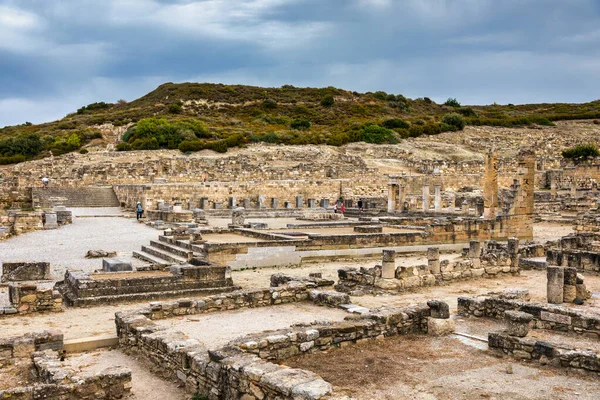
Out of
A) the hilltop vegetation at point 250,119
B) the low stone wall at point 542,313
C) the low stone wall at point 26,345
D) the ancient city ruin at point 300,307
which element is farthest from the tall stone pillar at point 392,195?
the low stone wall at point 26,345

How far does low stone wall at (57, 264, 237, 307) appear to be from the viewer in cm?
1222

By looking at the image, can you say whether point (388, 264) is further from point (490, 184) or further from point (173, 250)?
point (490, 184)

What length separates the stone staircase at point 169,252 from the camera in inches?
679

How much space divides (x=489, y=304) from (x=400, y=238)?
403 inches

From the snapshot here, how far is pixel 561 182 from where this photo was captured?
47875 mm

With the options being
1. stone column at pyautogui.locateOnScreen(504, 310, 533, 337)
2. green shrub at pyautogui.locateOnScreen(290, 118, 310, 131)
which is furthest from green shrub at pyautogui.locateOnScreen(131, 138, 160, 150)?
stone column at pyautogui.locateOnScreen(504, 310, 533, 337)

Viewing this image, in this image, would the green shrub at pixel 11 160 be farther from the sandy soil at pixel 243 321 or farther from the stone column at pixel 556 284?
the stone column at pixel 556 284

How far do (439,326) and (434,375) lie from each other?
2177 millimetres

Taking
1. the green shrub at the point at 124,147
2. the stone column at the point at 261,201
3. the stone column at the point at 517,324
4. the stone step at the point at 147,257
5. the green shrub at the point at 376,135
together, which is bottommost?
the stone step at the point at 147,257

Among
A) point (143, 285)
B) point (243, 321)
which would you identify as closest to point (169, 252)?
point (143, 285)

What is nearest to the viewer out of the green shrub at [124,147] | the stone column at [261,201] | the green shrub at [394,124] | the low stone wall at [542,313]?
the low stone wall at [542,313]

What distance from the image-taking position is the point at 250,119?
8044cm

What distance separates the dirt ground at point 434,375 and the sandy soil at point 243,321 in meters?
1.77

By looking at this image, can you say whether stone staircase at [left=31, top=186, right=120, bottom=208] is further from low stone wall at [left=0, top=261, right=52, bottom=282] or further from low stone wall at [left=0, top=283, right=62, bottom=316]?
low stone wall at [left=0, top=283, right=62, bottom=316]
